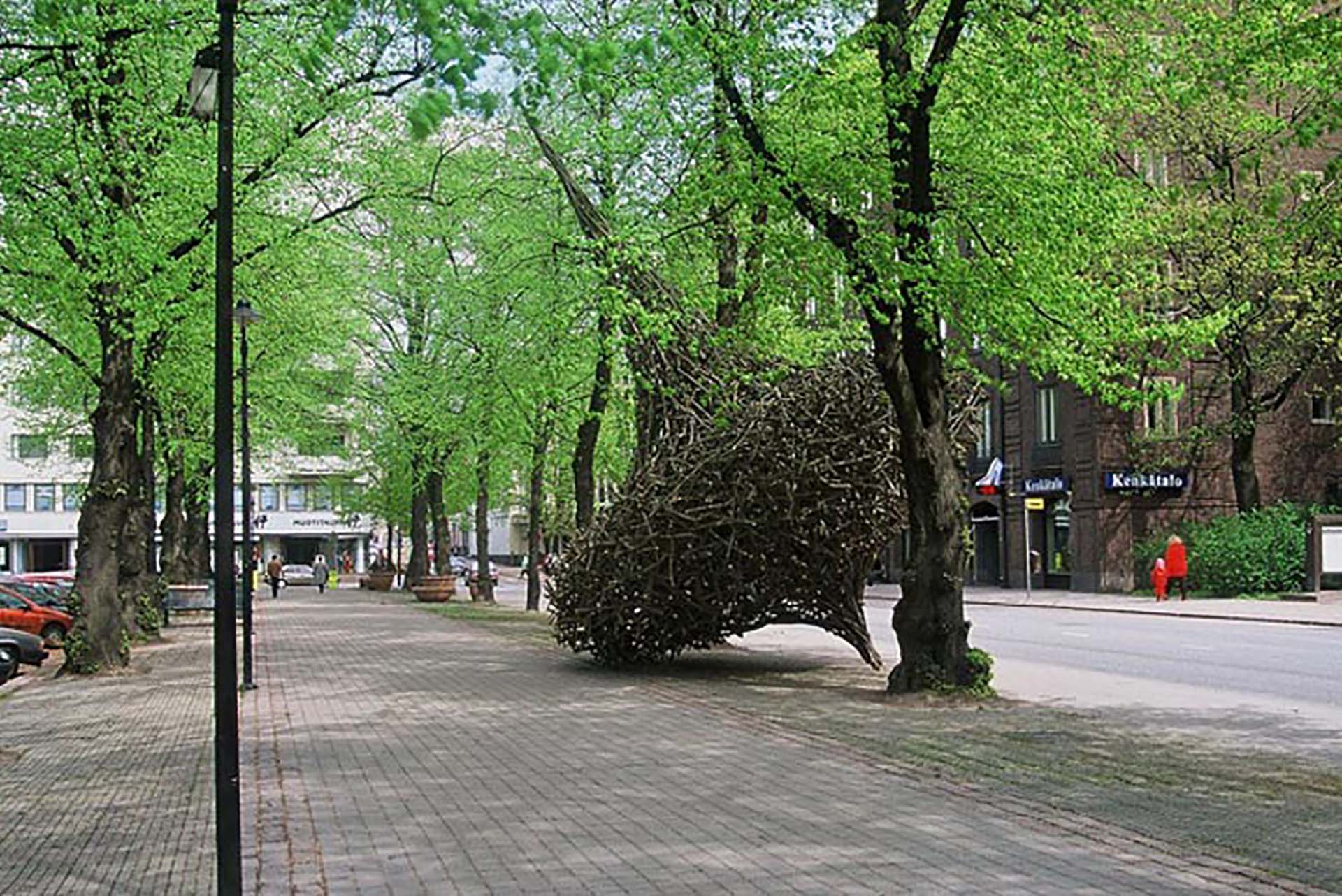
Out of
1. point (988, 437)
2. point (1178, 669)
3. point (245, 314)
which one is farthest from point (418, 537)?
point (1178, 669)

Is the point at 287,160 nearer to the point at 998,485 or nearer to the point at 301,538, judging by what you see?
the point at 998,485

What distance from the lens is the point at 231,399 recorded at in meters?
8.01

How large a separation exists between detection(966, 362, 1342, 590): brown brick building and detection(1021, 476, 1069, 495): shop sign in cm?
4

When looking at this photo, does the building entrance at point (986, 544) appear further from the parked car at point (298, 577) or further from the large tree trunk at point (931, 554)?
the parked car at point (298, 577)

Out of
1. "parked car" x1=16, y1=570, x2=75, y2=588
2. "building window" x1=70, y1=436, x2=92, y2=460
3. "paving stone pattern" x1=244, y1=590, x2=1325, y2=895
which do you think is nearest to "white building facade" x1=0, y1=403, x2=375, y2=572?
"parked car" x1=16, y1=570, x2=75, y2=588

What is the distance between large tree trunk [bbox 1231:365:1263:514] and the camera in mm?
41719

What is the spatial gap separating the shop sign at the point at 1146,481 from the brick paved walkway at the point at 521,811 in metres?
30.4

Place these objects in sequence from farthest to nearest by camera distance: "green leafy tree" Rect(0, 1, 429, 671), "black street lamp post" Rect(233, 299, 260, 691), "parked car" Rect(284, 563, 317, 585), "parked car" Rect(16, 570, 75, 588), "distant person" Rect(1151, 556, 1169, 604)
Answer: "parked car" Rect(284, 563, 317, 585) → "parked car" Rect(16, 570, 75, 588) → "distant person" Rect(1151, 556, 1169, 604) → "black street lamp post" Rect(233, 299, 260, 691) → "green leafy tree" Rect(0, 1, 429, 671)

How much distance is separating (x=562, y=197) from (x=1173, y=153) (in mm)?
19318

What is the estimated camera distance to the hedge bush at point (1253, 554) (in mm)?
39906

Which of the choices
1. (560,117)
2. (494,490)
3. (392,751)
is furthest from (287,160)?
(494,490)

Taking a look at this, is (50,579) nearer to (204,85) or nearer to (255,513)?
(255,513)

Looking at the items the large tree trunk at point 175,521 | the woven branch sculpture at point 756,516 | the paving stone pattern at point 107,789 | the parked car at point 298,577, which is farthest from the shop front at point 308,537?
the woven branch sculpture at point 756,516

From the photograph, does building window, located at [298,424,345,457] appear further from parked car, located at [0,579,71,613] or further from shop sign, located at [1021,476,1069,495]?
shop sign, located at [1021,476,1069,495]
